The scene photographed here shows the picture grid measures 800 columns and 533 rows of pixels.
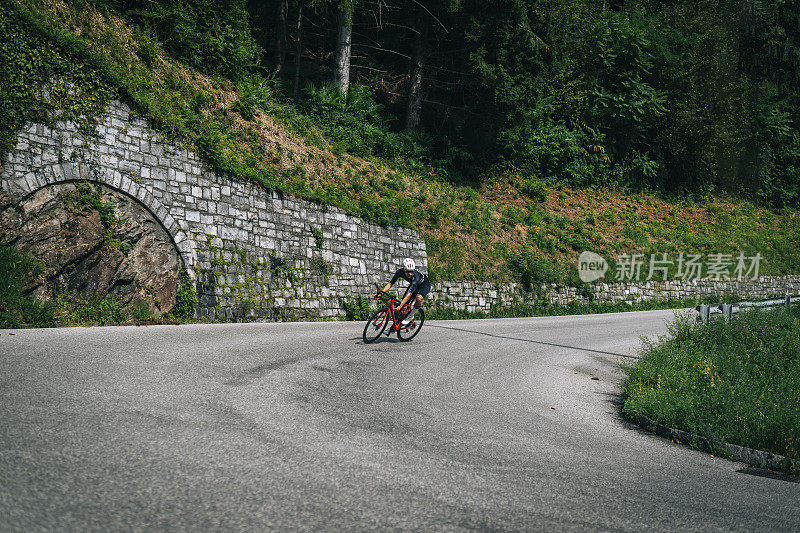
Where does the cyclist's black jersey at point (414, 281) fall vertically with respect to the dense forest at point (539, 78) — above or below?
below

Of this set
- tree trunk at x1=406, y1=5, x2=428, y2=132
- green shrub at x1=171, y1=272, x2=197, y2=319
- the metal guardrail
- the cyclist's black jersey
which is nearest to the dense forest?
tree trunk at x1=406, y1=5, x2=428, y2=132

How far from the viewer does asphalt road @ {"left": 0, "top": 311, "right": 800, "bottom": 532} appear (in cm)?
330

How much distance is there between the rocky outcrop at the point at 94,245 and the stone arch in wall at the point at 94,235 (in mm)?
14

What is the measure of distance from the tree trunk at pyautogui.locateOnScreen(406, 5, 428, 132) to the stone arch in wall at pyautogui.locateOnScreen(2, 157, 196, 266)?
51.4 ft

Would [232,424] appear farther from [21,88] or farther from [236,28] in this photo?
[236,28]

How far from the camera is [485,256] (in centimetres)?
2244

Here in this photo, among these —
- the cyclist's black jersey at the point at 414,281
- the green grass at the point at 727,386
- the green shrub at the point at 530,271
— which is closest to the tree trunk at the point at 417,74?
the green shrub at the point at 530,271

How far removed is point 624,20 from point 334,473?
39242 millimetres

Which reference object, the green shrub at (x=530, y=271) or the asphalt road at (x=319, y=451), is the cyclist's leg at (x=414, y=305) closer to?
the asphalt road at (x=319, y=451)

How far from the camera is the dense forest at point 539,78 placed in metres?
23.2

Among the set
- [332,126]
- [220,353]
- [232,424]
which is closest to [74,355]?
[220,353]

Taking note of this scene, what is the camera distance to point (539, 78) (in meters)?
25.2

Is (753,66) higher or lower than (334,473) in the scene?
higher

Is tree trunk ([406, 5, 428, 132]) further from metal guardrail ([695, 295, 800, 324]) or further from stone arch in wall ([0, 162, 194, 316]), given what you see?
metal guardrail ([695, 295, 800, 324])
